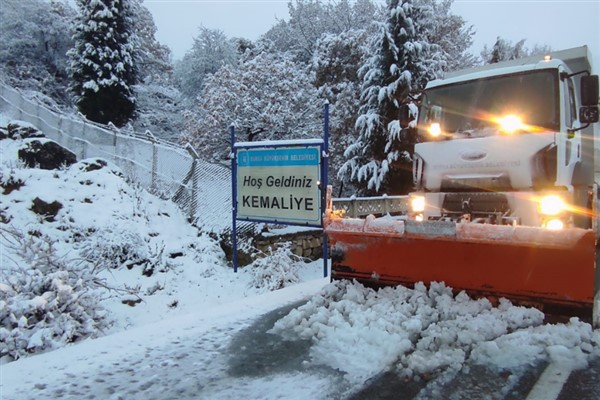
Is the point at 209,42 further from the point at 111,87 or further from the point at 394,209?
the point at 394,209

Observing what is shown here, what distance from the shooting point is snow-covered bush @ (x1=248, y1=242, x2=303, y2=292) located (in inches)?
313

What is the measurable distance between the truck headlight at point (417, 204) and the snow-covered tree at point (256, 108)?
39.9 feet

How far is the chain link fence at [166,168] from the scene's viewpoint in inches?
427

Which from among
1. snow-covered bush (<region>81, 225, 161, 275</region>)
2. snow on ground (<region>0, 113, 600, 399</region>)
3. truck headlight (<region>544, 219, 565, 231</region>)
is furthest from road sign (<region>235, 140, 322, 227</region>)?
truck headlight (<region>544, 219, 565, 231</region>)

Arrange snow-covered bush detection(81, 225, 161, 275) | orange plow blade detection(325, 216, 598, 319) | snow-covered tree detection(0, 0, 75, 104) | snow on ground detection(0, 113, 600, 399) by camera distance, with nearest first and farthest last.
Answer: snow on ground detection(0, 113, 600, 399)
orange plow blade detection(325, 216, 598, 319)
snow-covered bush detection(81, 225, 161, 275)
snow-covered tree detection(0, 0, 75, 104)

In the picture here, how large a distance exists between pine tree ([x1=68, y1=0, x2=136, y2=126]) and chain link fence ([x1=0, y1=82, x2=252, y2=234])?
27.8 feet

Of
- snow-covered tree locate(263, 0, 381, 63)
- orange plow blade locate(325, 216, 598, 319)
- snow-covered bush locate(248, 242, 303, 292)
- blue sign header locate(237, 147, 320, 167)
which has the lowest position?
snow-covered bush locate(248, 242, 303, 292)

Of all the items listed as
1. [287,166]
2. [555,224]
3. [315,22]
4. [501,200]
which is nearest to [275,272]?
[287,166]

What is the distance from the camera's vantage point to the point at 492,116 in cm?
614

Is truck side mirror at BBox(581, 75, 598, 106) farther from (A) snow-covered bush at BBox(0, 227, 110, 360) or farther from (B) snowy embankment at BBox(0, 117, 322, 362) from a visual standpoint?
(A) snow-covered bush at BBox(0, 227, 110, 360)

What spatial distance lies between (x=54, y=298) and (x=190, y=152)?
663cm

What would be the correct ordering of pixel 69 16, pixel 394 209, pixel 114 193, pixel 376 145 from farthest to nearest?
pixel 69 16
pixel 376 145
pixel 394 209
pixel 114 193

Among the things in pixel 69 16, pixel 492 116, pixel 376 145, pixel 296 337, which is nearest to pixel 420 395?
pixel 296 337

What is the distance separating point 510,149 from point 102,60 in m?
24.6
